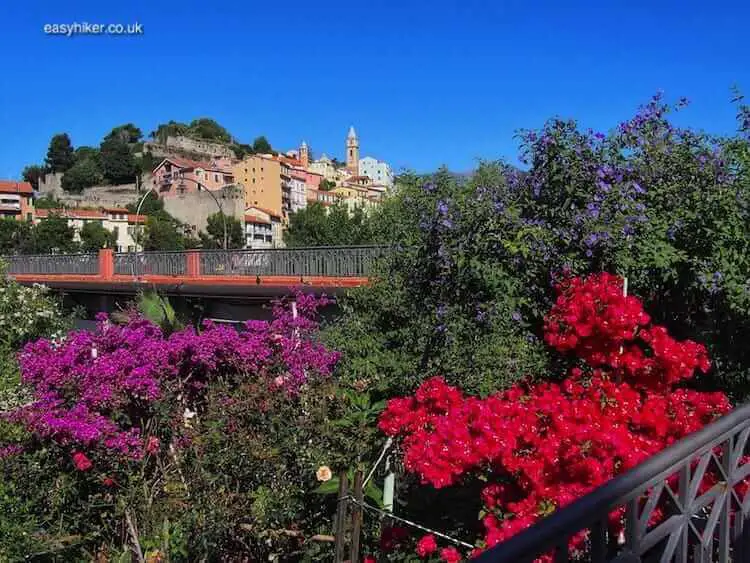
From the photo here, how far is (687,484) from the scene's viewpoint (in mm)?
1900

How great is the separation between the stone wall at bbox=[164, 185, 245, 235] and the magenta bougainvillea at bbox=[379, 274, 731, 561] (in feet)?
274

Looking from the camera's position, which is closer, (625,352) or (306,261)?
(625,352)

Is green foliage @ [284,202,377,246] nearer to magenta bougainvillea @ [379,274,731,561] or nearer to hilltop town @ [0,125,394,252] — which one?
hilltop town @ [0,125,394,252]

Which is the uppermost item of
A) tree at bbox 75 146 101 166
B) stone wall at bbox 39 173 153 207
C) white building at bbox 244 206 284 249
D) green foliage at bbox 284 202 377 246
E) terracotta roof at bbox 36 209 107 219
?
tree at bbox 75 146 101 166

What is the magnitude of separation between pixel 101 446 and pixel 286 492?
149cm

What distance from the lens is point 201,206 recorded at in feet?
295

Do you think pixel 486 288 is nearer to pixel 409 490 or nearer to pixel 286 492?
pixel 409 490

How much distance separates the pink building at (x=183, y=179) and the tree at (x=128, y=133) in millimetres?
31942

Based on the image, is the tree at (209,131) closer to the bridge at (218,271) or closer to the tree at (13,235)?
the tree at (13,235)

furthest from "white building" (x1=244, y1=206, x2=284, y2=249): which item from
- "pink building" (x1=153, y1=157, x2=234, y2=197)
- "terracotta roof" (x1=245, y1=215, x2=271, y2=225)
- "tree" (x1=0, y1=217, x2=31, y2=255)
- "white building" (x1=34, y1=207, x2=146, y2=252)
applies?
"tree" (x1=0, y1=217, x2=31, y2=255)

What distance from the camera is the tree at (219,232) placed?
75812 mm

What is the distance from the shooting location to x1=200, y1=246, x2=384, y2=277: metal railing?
13.9 meters

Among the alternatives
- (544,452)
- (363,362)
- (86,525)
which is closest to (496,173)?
(363,362)

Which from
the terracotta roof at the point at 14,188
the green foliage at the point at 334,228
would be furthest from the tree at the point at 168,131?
→ the green foliage at the point at 334,228
